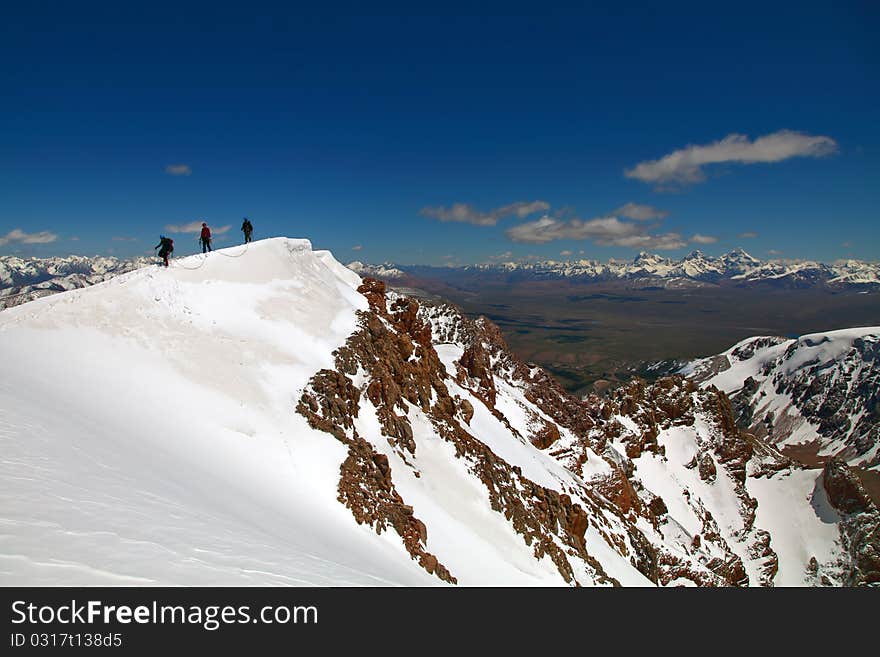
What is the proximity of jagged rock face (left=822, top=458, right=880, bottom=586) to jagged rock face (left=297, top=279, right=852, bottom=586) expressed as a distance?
1508 cm

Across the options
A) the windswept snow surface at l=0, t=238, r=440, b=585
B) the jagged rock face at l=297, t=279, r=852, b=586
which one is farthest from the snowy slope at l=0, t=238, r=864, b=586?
the jagged rock face at l=297, t=279, r=852, b=586

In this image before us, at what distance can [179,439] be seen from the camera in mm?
21750

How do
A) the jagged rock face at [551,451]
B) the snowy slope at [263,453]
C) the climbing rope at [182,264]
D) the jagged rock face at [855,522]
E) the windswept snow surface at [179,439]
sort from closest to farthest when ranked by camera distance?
the windswept snow surface at [179,439]
the snowy slope at [263,453]
the jagged rock face at [551,451]
the climbing rope at [182,264]
the jagged rock face at [855,522]

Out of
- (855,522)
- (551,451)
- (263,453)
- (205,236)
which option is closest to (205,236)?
(205,236)

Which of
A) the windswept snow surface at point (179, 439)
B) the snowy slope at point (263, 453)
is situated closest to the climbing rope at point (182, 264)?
the windswept snow surface at point (179, 439)

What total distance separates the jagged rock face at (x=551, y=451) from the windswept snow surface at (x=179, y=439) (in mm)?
3380

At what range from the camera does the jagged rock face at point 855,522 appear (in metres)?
103

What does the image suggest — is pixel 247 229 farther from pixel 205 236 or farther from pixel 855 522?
pixel 855 522

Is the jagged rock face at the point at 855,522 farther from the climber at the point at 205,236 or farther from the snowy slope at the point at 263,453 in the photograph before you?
the climber at the point at 205,236

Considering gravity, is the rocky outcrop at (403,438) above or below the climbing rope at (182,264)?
below

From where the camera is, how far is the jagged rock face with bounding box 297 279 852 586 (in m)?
34.2

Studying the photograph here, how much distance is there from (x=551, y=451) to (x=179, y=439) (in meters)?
81.9

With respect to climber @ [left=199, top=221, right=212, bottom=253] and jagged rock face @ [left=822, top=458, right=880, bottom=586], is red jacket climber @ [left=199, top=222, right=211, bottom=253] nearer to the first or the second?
climber @ [left=199, top=221, right=212, bottom=253]

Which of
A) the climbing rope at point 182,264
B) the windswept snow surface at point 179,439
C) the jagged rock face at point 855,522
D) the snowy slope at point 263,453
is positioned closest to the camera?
the windswept snow surface at point 179,439
